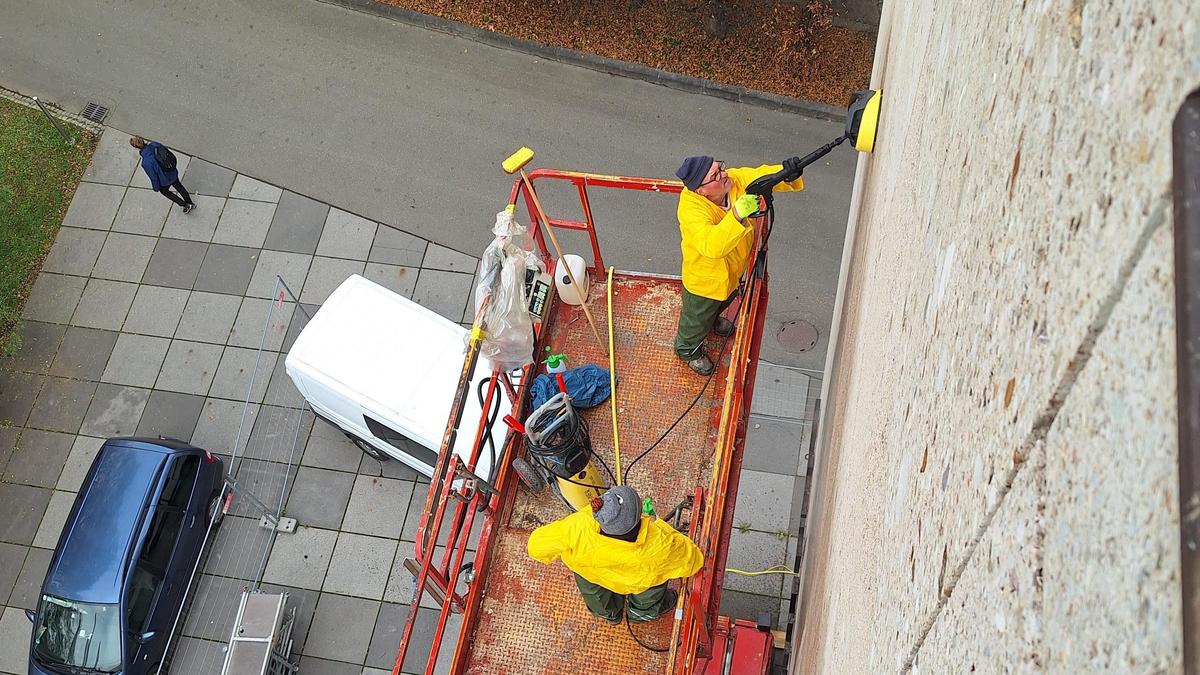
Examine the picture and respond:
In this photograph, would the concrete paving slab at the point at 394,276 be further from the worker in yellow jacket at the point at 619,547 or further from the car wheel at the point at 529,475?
the worker in yellow jacket at the point at 619,547

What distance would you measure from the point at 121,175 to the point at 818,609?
32.6 feet

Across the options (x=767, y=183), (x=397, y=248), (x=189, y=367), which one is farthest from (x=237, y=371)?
(x=767, y=183)

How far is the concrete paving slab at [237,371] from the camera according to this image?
9.22 meters

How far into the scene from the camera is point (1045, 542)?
1052 millimetres

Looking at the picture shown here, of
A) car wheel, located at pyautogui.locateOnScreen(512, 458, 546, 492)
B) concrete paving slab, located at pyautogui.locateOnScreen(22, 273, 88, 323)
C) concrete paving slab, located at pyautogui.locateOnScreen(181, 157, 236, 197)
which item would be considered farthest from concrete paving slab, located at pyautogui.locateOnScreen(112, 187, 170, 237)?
car wheel, located at pyautogui.locateOnScreen(512, 458, 546, 492)

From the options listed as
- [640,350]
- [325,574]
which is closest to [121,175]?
[325,574]

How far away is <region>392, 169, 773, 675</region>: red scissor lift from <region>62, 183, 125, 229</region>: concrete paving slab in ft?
22.2

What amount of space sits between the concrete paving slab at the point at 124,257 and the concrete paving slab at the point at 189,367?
1127 mm

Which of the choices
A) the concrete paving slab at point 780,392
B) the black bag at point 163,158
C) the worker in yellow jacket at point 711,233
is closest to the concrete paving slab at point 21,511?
the black bag at point 163,158

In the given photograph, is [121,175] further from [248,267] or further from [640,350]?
[640,350]

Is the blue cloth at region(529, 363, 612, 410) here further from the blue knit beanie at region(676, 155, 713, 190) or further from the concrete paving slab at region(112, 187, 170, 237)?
the concrete paving slab at region(112, 187, 170, 237)

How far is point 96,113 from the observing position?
11.0 m

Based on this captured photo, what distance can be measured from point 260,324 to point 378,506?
2.59m

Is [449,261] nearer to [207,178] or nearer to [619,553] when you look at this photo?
[207,178]
